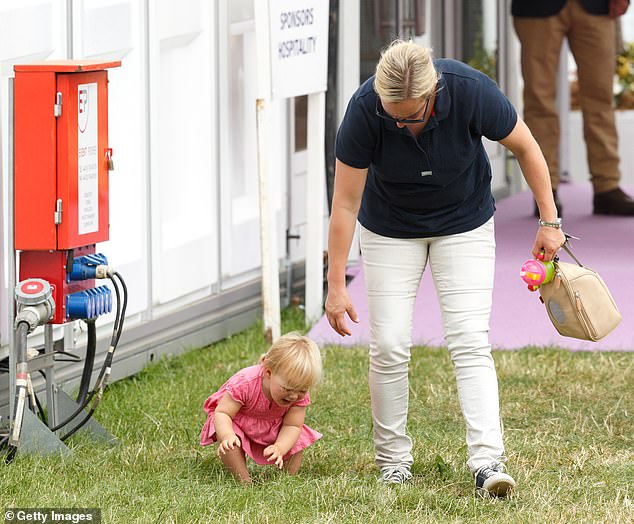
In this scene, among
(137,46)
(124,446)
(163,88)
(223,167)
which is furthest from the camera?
(223,167)

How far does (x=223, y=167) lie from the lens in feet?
23.5

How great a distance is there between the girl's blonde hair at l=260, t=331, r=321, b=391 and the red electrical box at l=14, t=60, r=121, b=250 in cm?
83

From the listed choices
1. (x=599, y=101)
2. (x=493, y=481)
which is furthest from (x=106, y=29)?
(x=599, y=101)

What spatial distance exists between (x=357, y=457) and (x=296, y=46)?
275 centimetres

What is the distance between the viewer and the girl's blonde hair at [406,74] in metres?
4.02

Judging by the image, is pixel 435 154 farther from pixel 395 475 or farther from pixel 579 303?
pixel 395 475

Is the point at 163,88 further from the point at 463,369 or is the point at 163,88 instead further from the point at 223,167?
the point at 463,369

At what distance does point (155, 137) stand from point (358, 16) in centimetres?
230

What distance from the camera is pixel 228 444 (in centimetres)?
443

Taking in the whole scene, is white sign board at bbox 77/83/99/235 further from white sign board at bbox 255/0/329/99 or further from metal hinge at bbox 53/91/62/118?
white sign board at bbox 255/0/329/99

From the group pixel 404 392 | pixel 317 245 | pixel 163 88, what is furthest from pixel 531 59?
pixel 404 392

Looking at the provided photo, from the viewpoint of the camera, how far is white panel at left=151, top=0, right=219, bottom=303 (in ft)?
21.5

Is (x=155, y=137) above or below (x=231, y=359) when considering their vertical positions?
above

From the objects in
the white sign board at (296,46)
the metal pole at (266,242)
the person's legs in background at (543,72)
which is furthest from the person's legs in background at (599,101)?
the metal pole at (266,242)
